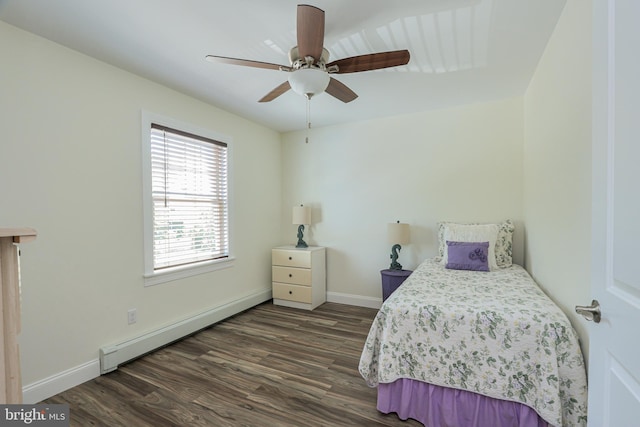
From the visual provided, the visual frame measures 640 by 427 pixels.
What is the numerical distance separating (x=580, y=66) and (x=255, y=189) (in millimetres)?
3373

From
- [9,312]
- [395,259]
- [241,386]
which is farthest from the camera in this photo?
[395,259]

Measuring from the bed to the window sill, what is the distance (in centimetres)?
203

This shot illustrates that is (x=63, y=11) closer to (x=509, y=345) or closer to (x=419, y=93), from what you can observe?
(x=419, y=93)

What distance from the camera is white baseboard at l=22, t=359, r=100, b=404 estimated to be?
1.89 metres

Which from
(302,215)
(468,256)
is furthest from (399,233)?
(302,215)

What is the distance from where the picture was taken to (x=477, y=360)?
1.60 m

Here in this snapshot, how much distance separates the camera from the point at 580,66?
1524mm

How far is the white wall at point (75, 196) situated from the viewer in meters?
1.89

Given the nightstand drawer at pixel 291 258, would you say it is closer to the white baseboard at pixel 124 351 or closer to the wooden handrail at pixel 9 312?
the white baseboard at pixel 124 351

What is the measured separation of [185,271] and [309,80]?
226 cm

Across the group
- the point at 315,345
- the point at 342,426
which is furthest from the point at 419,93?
the point at 342,426

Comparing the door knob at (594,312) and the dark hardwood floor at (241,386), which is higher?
the door knob at (594,312)

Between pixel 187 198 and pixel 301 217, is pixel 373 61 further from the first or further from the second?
pixel 301 217

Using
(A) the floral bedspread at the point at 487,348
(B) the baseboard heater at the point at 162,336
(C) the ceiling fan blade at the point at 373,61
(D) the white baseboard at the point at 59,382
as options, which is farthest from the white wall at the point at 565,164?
(D) the white baseboard at the point at 59,382
